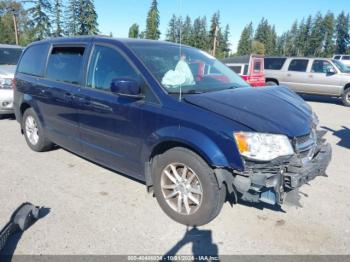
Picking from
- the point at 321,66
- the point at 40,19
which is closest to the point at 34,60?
the point at 321,66

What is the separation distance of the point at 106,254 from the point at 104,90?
6.27ft

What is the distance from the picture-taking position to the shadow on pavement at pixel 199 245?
9.69ft

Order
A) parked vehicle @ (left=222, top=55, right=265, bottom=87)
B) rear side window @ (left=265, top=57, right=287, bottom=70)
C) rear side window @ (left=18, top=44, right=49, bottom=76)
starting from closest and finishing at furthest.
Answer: rear side window @ (left=18, top=44, right=49, bottom=76) → parked vehicle @ (left=222, top=55, right=265, bottom=87) → rear side window @ (left=265, top=57, right=287, bottom=70)

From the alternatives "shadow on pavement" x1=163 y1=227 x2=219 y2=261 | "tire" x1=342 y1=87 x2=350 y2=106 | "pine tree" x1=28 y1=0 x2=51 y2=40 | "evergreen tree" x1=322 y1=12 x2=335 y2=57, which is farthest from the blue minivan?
"evergreen tree" x1=322 y1=12 x2=335 y2=57

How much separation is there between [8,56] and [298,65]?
11018 mm

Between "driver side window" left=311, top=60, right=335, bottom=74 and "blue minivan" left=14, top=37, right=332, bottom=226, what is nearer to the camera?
"blue minivan" left=14, top=37, right=332, bottom=226

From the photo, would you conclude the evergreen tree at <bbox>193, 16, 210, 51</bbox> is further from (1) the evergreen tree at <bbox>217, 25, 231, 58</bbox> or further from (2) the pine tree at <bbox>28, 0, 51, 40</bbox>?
(2) the pine tree at <bbox>28, 0, 51, 40</bbox>

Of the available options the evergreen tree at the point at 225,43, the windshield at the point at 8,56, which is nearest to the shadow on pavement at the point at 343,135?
the windshield at the point at 8,56

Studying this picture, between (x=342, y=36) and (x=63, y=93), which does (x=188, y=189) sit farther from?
(x=342, y=36)

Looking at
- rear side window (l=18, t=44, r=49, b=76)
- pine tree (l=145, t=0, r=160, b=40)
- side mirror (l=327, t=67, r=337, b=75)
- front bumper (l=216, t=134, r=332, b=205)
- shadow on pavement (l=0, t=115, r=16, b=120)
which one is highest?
pine tree (l=145, t=0, r=160, b=40)

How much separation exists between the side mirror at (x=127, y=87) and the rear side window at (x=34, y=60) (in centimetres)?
227

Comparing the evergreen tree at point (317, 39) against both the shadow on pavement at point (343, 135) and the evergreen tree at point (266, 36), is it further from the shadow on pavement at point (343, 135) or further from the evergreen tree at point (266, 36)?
the shadow on pavement at point (343, 135)

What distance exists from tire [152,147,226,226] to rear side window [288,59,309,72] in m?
12.0

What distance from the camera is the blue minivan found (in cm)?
303
